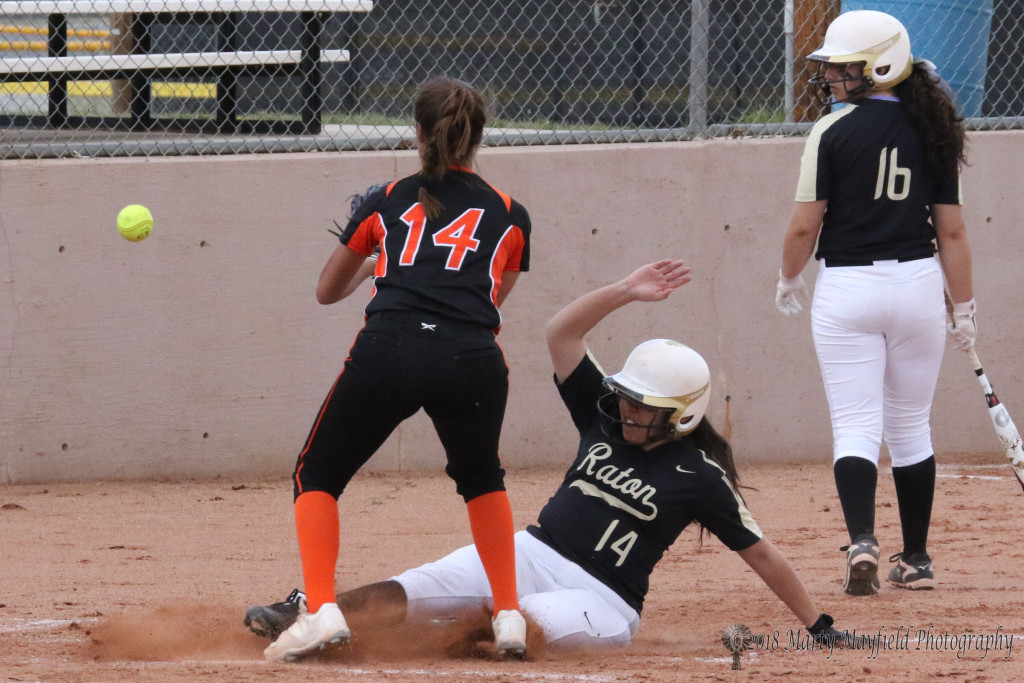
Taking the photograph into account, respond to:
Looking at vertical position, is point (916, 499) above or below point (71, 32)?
below

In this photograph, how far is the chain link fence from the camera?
686 centimetres

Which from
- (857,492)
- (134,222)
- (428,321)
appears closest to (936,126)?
(857,492)

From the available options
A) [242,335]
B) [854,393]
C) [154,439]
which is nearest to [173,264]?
[242,335]

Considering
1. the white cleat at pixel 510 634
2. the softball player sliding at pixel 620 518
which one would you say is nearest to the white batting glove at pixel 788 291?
the softball player sliding at pixel 620 518

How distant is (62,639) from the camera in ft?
12.0

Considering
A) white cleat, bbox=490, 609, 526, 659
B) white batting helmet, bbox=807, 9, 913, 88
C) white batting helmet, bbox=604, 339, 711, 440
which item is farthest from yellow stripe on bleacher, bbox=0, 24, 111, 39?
white cleat, bbox=490, 609, 526, 659

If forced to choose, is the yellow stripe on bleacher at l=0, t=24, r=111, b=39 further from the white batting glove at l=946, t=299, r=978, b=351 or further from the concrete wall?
the white batting glove at l=946, t=299, r=978, b=351

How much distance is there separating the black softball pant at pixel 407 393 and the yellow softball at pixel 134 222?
2749 millimetres

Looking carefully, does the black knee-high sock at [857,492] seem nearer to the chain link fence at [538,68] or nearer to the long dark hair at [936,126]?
the long dark hair at [936,126]

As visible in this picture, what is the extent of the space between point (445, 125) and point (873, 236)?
1657mm

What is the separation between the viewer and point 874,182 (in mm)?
4262

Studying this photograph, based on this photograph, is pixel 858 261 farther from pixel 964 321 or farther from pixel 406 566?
pixel 406 566

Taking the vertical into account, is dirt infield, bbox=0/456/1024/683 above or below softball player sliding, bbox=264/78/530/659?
below

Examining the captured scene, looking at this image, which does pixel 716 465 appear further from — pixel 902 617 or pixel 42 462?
pixel 42 462
